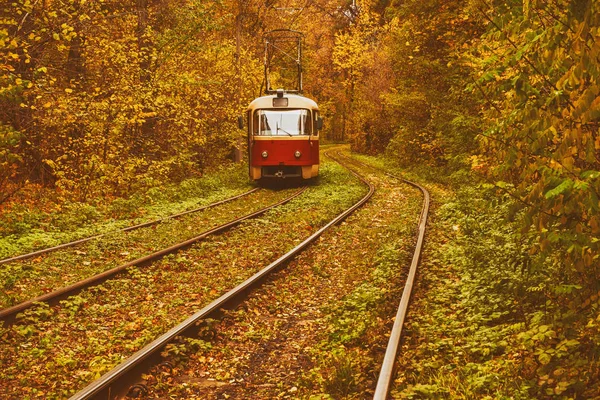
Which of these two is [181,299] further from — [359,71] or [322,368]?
[359,71]

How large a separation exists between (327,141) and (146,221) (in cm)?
5688

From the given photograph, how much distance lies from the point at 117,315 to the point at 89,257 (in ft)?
11.1

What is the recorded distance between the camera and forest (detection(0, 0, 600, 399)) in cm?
435

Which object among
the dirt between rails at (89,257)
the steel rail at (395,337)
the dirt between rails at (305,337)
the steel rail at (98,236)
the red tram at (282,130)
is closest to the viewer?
the steel rail at (395,337)

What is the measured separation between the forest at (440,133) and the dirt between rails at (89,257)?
144 cm

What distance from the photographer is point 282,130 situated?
20.7 meters

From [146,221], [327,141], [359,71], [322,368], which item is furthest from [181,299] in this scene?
[327,141]

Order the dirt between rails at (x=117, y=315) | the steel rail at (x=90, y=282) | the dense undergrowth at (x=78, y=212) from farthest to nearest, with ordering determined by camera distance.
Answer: the dense undergrowth at (x=78, y=212), the steel rail at (x=90, y=282), the dirt between rails at (x=117, y=315)

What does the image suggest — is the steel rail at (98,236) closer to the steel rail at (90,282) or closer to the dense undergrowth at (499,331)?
the steel rail at (90,282)

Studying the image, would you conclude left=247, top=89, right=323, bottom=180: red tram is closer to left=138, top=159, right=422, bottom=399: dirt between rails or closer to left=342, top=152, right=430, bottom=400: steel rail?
left=342, top=152, right=430, bottom=400: steel rail

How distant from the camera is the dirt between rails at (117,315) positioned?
5.53 meters

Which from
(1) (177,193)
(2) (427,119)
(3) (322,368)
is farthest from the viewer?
(2) (427,119)

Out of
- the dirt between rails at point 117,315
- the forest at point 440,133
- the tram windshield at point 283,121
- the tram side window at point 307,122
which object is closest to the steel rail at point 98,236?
the forest at point 440,133

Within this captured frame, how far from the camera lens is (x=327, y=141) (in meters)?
69.9
